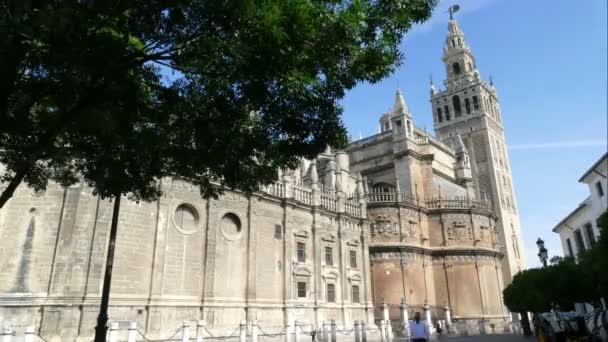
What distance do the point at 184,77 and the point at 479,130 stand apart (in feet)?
188

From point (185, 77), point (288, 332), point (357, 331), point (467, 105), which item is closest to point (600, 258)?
point (185, 77)

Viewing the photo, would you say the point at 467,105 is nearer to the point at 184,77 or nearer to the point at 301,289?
the point at 301,289

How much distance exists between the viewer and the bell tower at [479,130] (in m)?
55.3

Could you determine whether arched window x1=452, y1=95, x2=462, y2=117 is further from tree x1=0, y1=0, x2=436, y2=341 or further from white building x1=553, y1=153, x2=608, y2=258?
tree x1=0, y1=0, x2=436, y2=341

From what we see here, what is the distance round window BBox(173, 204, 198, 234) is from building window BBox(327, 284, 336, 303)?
32.1 ft

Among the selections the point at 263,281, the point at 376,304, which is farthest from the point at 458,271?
the point at 263,281

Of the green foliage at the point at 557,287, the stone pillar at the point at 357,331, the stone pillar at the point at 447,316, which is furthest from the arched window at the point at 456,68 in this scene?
the stone pillar at the point at 357,331

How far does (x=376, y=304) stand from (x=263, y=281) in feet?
45.8

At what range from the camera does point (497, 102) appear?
6831 cm

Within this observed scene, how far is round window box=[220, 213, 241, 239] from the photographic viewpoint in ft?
74.0

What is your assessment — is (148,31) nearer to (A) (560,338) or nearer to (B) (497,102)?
(A) (560,338)

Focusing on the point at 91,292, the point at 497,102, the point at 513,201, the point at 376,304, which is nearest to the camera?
the point at 91,292

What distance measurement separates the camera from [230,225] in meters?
22.9

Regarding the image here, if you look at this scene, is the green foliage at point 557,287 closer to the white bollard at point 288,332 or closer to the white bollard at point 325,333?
the white bollard at point 325,333
